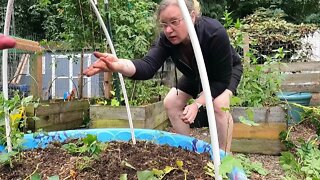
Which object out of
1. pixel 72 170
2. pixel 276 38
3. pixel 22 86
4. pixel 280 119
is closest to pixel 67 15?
pixel 22 86

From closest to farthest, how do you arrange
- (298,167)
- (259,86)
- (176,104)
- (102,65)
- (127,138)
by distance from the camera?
(102,65)
(298,167)
(127,138)
(176,104)
(259,86)

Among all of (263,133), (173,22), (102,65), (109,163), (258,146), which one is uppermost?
(173,22)

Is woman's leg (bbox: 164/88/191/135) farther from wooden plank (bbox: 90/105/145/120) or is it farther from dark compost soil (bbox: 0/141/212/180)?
wooden plank (bbox: 90/105/145/120)

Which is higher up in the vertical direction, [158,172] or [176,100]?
[176,100]

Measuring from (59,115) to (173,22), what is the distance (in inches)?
68.1

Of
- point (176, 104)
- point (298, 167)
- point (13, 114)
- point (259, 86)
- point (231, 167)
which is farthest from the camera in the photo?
point (259, 86)

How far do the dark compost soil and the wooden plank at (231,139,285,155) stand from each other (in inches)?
51.7

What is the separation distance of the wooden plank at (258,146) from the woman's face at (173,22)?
147cm

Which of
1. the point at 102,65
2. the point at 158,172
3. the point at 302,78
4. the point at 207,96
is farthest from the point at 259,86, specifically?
the point at 207,96

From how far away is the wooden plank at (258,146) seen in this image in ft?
9.37

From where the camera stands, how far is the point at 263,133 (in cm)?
290

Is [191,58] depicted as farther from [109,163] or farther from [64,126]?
[64,126]

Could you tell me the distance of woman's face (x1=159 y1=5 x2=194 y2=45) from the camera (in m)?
1.64

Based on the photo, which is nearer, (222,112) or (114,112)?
(222,112)
